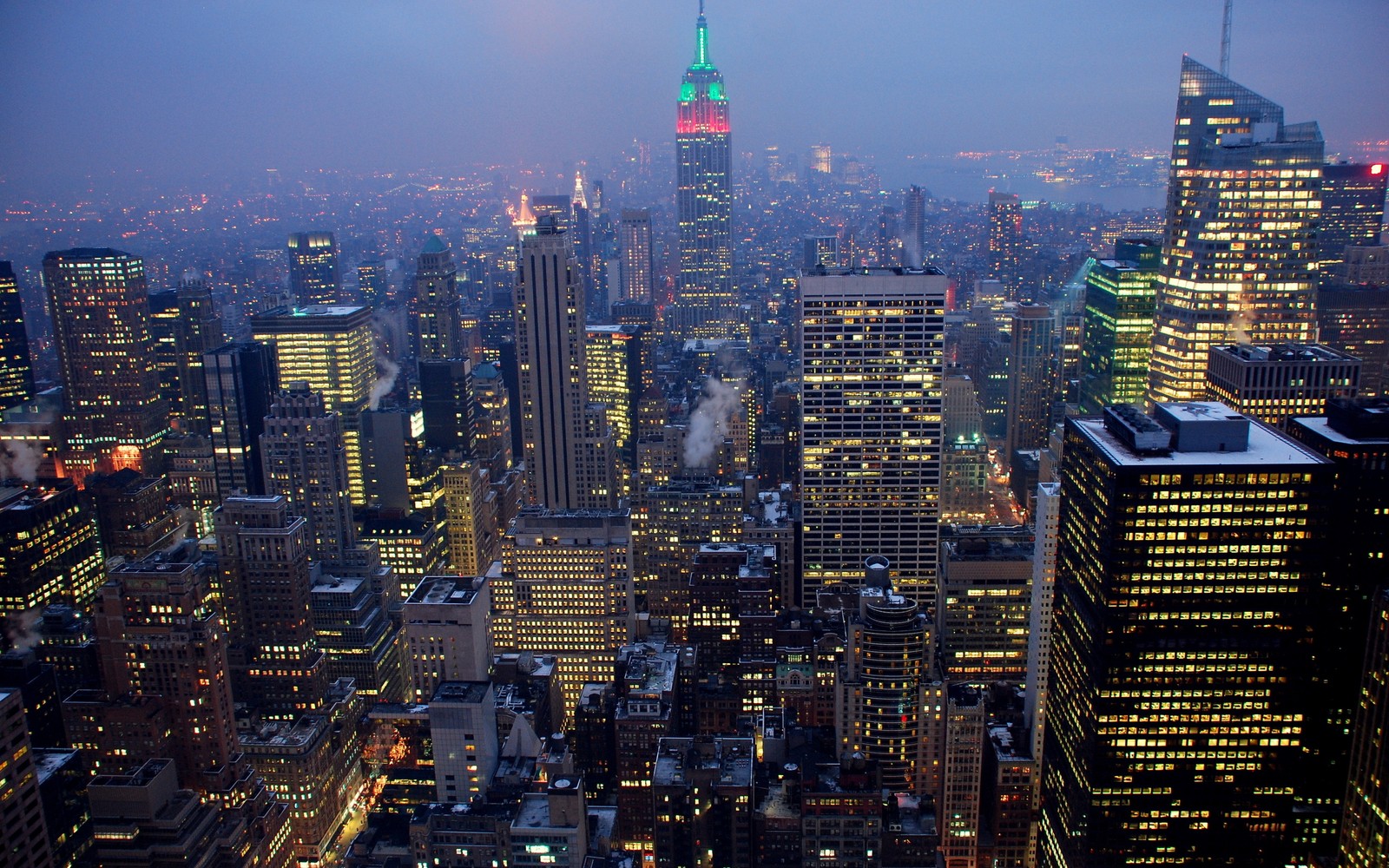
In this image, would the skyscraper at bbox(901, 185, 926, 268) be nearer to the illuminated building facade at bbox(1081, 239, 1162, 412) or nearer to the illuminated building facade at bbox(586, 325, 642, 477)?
the illuminated building facade at bbox(586, 325, 642, 477)

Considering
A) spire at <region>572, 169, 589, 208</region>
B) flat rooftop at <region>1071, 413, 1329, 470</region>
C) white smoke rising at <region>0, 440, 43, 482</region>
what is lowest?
white smoke rising at <region>0, 440, 43, 482</region>

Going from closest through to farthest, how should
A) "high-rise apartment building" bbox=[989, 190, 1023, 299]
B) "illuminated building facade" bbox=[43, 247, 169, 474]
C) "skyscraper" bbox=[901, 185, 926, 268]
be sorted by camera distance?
"illuminated building facade" bbox=[43, 247, 169, 474]
"high-rise apartment building" bbox=[989, 190, 1023, 299]
"skyscraper" bbox=[901, 185, 926, 268]

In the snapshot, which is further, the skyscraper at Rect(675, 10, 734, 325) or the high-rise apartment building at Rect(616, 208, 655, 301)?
the skyscraper at Rect(675, 10, 734, 325)

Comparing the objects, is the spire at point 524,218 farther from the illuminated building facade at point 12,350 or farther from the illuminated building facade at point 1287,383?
the illuminated building facade at point 1287,383

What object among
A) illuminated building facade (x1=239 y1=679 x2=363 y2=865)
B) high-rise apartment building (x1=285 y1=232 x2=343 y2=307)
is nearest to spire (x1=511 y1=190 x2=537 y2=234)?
high-rise apartment building (x1=285 y1=232 x2=343 y2=307)

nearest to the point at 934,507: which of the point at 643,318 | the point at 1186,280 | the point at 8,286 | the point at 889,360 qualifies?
the point at 889,360

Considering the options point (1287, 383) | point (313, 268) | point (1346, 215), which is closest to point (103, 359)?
point (313, 268)

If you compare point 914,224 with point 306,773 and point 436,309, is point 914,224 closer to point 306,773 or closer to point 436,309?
point 436,309

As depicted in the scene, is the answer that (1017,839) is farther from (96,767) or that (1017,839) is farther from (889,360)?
(96,767)

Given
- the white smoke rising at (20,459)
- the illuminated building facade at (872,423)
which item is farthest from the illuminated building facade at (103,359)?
the illuminated building facade at (872,423)

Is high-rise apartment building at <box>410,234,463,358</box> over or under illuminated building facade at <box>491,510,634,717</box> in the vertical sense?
over
